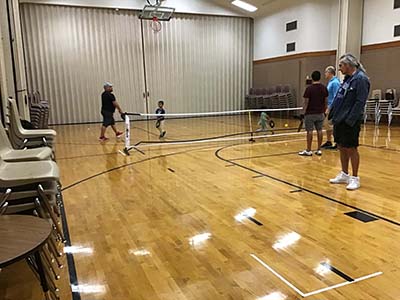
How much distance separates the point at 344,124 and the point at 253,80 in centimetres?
1294

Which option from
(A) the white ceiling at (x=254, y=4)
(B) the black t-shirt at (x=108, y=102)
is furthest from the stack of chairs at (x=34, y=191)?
(A) the white ceiling at (x=254, y=4)

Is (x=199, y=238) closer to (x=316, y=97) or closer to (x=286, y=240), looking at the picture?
(x=286, y=240)

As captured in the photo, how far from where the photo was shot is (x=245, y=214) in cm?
380

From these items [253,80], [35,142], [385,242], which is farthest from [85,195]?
[253,80]

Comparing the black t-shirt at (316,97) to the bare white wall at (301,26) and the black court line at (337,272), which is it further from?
the bare white wall at (301,26)

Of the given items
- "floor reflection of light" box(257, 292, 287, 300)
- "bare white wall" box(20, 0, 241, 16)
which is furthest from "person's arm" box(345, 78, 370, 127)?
"bare white wall" box(20, 0, 241, 16)

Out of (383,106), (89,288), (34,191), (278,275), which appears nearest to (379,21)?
(383,106)

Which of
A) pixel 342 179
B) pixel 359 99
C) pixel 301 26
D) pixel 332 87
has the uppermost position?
pixel 301 26

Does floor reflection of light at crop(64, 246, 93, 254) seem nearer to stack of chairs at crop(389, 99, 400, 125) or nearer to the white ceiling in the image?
stack of chairs at crop(389, 99, 400, 125)

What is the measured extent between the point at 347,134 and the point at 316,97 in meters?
2.06

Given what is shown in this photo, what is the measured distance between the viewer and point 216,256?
2.88 metres

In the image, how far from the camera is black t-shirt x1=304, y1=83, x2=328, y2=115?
6.37 m

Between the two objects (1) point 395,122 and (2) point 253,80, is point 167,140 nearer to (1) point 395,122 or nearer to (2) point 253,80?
(1) point 395,122

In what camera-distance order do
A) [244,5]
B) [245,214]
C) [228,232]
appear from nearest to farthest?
[228,232], [245,214], [244,5]
